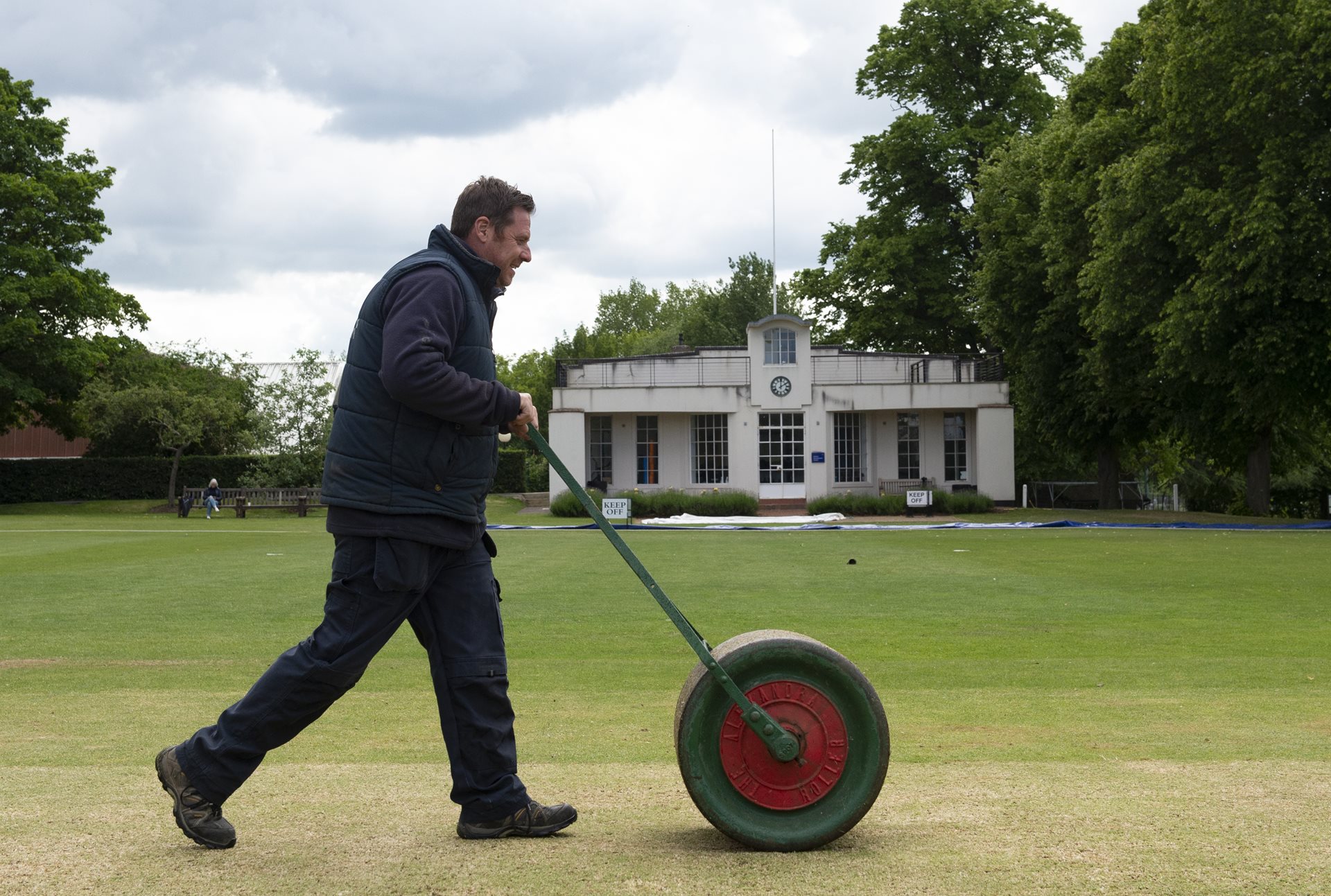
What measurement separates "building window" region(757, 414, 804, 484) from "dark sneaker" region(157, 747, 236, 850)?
45.6 m

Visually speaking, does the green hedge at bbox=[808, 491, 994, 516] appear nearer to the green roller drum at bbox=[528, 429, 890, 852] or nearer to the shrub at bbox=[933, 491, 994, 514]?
the shrub at bbox=[933, 491, 994, 514]

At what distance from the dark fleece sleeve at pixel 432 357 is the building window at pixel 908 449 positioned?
47775mm

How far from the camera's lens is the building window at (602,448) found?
168ft

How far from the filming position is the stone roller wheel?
4.52 meters

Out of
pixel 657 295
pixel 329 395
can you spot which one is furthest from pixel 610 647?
pixel 657 295

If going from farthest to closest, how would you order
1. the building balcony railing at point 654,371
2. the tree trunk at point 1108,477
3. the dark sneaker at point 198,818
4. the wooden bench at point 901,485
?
the building balcony railing at point 654,371 → the wooden bench at point 901,485 → the tree trunk at point 1108,477 → the dark sneaker at point 198,818

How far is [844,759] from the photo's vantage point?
4629 mm

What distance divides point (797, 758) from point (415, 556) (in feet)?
4.92

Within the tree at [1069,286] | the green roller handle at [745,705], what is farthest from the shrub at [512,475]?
the green roller handle at [745,705]

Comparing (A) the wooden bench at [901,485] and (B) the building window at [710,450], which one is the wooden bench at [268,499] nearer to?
(B) the building window at [710,450]

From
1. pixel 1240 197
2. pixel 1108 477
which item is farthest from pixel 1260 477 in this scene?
pixel 1240 197

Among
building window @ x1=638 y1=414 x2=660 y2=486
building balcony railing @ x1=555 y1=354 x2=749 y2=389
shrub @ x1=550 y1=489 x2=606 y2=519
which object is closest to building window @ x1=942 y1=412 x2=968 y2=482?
building balcony railing @ x1=555 y1=354 x2=749 y2=389

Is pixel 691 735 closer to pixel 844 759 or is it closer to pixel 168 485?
pixel 844 759

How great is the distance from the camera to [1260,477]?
133ft
